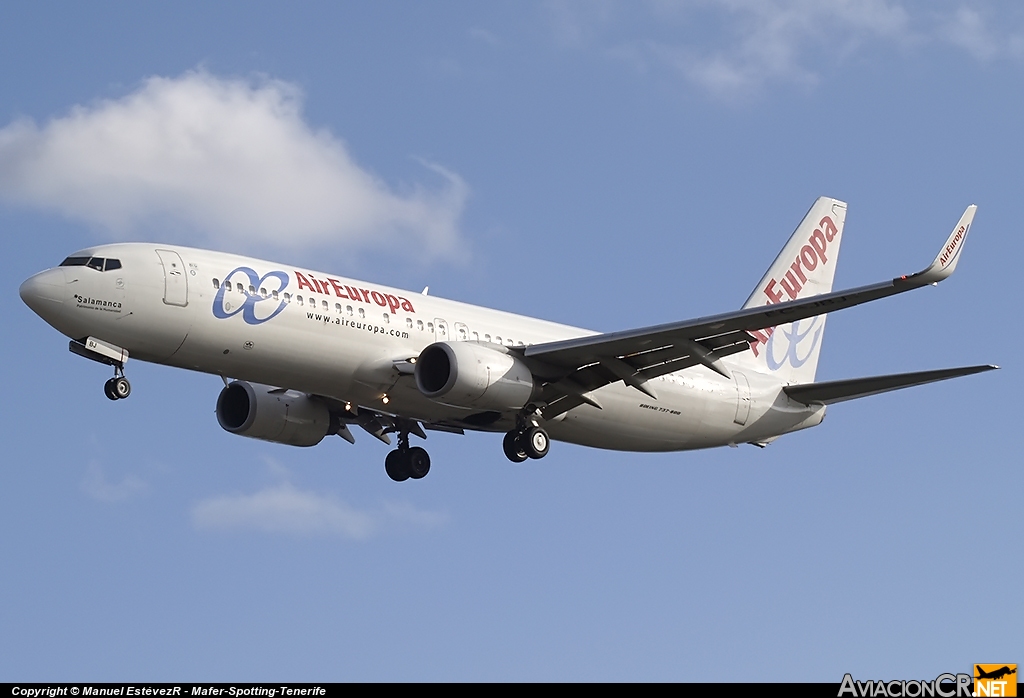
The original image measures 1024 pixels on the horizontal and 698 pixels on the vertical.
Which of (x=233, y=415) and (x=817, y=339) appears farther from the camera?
(x=817, y=339)

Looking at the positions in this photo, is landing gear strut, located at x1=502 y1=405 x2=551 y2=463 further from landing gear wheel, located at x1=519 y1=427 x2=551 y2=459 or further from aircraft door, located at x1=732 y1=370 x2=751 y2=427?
aircraft door, located at x1=732 y1=370 x2=751 y2=427

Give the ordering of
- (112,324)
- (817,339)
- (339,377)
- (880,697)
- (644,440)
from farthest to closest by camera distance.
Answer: (817,339), (644,440), (339,377), (112,324), (880,697)

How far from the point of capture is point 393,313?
3612 cm

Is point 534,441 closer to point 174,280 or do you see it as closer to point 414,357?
point 414,357

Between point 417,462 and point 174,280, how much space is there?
1083 cm

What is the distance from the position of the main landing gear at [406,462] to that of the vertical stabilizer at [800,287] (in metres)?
9.77

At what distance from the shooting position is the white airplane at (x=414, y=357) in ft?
108

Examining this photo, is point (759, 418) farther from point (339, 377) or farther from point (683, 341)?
point (339, 377)

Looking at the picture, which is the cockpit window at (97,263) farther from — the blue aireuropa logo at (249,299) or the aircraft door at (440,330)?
the aircraft door at (440,330)

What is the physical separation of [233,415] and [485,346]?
8.35m

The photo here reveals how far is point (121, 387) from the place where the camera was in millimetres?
33281

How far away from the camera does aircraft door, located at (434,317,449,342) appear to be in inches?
1452

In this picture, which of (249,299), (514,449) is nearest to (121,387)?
(249,299)

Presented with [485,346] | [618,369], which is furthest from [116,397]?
[618,369]
